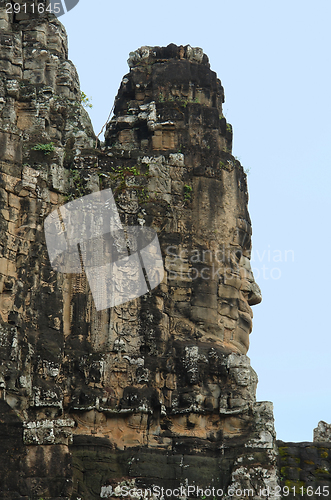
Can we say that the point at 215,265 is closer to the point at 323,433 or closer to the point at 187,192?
the point at 187,192

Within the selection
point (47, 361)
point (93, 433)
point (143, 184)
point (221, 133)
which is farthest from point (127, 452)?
point (221, 133)

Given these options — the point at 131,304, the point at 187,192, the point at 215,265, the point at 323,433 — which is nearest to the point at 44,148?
the point at 187,192

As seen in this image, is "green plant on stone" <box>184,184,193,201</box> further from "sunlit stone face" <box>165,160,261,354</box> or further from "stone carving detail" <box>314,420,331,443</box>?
"stone carving detail" <box>314,420,331,443</box>

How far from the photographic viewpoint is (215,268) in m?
26.2

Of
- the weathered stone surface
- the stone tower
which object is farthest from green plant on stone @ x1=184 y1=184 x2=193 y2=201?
the weathered stone surface

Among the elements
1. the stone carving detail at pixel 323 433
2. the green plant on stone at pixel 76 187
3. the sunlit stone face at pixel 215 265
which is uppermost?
the green plant on stone at pixel 76 187

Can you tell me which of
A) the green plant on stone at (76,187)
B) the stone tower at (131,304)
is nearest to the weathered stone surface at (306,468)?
the stone tower at (131,304)

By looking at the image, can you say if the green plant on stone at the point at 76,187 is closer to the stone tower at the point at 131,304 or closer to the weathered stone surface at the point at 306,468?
the stone tower at the point at 131,304

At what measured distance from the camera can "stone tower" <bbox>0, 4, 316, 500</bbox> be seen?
76.9ft

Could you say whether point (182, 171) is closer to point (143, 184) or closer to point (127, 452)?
point (143, 184)

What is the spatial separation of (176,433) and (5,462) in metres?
4.63

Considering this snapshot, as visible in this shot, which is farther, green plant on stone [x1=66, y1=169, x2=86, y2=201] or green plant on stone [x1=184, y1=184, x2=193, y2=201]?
green plant on stone [x1=184, y1=184, x2=193, y2=201]

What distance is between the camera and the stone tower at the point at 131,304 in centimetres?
2344

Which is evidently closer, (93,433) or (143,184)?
(93,433)
